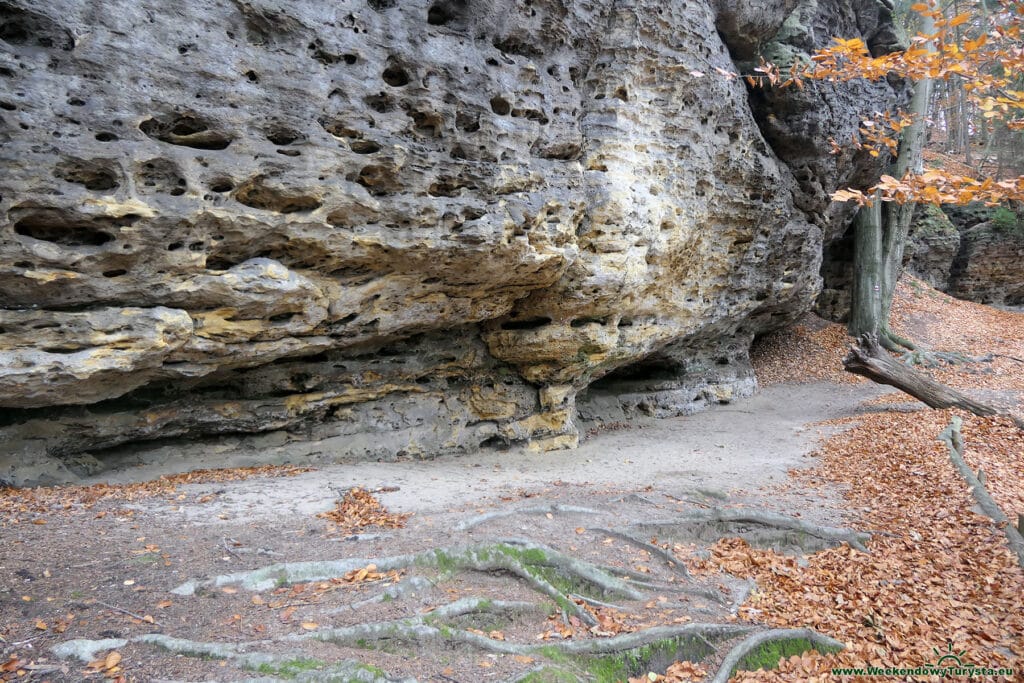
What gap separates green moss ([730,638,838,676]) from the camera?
14.8ft

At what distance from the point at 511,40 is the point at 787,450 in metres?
8.32

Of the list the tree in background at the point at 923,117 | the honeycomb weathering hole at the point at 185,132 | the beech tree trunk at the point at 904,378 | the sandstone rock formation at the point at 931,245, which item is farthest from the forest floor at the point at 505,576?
the sandstone rock formation at the point at 931,245

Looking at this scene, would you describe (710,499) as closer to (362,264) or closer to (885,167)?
(362,264)

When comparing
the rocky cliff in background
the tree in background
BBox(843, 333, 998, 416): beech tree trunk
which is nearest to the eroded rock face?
the tree in background

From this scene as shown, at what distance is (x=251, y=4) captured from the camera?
6.91 metres

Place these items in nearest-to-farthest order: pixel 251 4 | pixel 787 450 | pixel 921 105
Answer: pixel 251 4 → pixel 787 450 → pixel 921 105

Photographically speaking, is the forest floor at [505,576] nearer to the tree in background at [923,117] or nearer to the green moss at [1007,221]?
the tree in background at [923,117]

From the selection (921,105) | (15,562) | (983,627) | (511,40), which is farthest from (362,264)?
(921,105)

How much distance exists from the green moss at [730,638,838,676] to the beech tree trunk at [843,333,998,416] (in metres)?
9.21

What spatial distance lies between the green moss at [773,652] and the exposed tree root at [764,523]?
1.76 meters

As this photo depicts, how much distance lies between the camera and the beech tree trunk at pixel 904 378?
11836mm

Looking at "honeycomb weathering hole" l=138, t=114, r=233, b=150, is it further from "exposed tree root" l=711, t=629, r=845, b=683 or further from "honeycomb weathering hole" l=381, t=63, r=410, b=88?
"exposed tree root" l=711, t=629, r=845, b=683

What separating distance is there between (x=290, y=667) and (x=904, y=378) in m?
13.9

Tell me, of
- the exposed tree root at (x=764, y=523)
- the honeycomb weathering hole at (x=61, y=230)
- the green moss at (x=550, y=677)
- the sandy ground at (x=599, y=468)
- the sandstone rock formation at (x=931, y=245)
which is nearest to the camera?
the green moss at (x=550, y=677)
